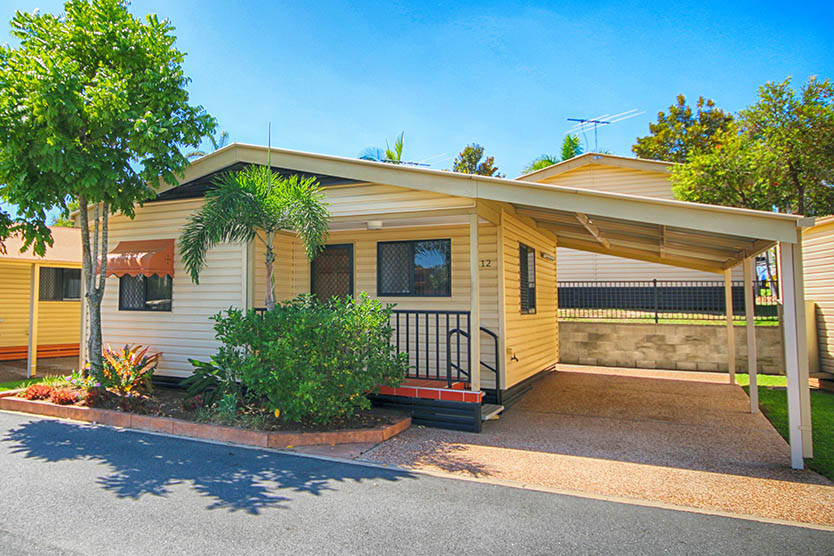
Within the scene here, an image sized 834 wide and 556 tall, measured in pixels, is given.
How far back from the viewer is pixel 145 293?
8.77m

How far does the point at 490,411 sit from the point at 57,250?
11.2 meters

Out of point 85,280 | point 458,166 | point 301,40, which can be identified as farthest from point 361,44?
point 458,166

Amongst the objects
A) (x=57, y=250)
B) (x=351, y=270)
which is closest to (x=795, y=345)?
(x=351, y=270)

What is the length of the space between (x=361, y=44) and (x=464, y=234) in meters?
7.34

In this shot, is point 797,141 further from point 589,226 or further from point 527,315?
point 527,315

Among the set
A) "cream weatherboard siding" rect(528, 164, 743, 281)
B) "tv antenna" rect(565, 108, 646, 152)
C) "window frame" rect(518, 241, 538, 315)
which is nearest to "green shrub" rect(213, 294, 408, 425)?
"window frame" rect(518, 241, 538, 315)

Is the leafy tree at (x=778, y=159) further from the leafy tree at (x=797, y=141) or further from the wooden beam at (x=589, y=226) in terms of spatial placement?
the wooden beam at (x=589, y=226)

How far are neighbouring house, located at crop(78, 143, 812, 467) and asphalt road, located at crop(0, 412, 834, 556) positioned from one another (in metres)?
2.21

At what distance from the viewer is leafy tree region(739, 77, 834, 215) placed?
1158 centimetres

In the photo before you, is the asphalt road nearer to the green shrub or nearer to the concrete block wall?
the green shrub

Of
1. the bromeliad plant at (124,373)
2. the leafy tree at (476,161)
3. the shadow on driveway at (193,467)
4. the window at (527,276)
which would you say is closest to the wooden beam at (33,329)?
the bromeliad plant at (124,373)

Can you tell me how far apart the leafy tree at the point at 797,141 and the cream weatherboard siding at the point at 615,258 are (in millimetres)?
3549

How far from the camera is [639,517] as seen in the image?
3.79 metres

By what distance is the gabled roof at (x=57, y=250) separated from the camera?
34.2ft
